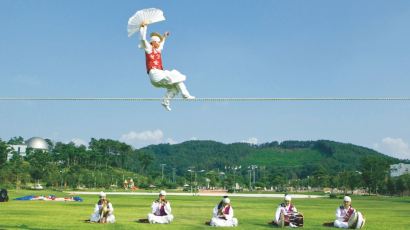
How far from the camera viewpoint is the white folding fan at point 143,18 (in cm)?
910

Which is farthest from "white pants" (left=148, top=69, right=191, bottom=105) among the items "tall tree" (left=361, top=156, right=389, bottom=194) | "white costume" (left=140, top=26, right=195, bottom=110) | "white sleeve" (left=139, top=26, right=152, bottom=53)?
"tall tree" (left=361, top=156, right=389, bottom=194)

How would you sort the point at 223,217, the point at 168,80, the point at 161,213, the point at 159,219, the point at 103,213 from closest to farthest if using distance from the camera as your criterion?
the point at 168,80
the point at 223,217
the point at 103,213
the point at 159,219
the point at 161,213

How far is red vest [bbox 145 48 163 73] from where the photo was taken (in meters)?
9.35

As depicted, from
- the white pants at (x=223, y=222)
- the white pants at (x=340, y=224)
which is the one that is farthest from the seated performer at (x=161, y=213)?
the white pants at (x=340, y=224)

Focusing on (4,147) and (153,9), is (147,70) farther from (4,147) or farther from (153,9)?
(4,147)

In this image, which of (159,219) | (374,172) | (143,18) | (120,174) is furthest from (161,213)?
(120,174)

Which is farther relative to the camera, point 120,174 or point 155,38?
point 120,174

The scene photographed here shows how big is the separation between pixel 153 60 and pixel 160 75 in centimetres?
37

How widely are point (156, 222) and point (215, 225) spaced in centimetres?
180

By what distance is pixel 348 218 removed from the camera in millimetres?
13961

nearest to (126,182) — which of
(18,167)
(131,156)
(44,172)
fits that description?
(44,172)

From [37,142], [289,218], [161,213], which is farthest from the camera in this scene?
[37,142]

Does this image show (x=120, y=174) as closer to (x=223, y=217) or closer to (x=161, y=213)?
(x=161, y=213)

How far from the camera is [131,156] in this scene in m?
113
